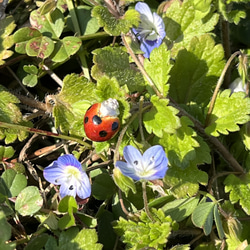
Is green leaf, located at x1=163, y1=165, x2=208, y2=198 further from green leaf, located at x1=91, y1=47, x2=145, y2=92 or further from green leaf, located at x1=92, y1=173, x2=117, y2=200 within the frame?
green leaf, located at x1=91, y1=47, x2=145, y2=92

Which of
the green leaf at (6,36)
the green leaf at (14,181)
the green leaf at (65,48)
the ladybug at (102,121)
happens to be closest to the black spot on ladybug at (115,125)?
the ladybug at (102,121)

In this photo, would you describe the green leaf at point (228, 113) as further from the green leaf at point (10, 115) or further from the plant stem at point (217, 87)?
the green leaf at point (10, 115)

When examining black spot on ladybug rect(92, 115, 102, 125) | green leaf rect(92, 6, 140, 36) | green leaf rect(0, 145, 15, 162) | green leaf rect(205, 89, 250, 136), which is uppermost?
green leaf rect(92, 6, 140, 36)

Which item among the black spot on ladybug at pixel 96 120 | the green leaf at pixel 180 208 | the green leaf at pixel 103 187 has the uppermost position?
the black spot on ladybug at pixel 96 120

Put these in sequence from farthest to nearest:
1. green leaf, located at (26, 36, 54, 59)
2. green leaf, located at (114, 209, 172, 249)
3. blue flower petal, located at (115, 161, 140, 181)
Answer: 1. green leaf, located at (26, 36, 54, 59)
2. green leaf, located at (114, 209, 172, 249)
3. blue flower petal, located at (115, 161, 140, 181)

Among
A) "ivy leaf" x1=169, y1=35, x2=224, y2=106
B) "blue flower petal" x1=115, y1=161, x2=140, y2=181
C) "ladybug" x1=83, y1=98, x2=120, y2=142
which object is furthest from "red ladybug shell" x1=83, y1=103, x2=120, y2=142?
"ivy leaf" x1=169, y1=35, x2=224, y2=106

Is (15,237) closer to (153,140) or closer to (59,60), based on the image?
(153,140)
